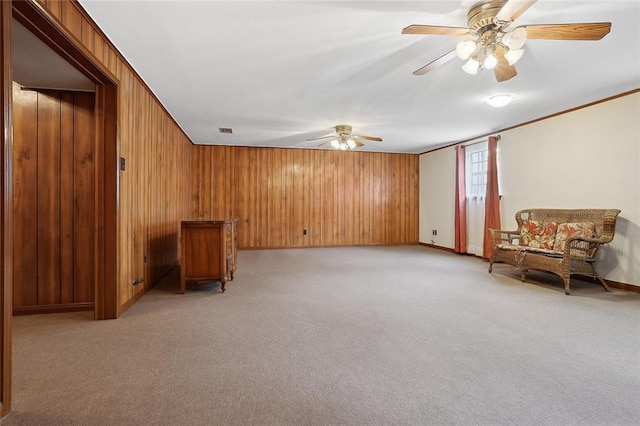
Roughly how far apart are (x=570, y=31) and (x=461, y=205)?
15.7 feet

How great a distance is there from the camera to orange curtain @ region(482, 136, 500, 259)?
548cm

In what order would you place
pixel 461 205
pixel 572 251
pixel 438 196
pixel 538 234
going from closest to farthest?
pixel 572 251, pixel 538 234, pixel 461 205, pixel 438 196

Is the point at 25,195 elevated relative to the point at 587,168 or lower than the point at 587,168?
lower

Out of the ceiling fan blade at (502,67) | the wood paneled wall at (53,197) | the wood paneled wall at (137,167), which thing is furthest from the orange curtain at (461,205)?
the wood paneled wall at (53,197)

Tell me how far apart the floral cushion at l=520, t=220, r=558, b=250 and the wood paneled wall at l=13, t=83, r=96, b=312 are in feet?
→ 17.6

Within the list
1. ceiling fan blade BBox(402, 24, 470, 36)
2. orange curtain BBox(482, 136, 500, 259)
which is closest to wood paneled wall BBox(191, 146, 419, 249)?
orange curtain BBox(482, 136, 500, 259)

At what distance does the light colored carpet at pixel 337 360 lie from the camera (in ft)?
4.76

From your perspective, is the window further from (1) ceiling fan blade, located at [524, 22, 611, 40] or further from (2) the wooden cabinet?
(2) the wooden cabinet

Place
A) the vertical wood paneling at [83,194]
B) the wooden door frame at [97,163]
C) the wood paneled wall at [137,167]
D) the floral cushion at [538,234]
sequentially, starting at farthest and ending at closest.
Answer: the floral cushion at [538,234], the vertical wood paneling at [83,194], the wood paneled wall at [137,167], the wooden door frame at [97,163]

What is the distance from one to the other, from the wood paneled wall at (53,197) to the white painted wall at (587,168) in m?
5.86

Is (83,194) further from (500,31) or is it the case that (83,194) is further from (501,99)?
(501,99)

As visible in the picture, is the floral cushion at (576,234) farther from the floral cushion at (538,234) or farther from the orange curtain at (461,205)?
the orange curtain at (461,205)

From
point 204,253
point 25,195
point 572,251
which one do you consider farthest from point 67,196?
point 572,251

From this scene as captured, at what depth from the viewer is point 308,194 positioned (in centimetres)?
751
